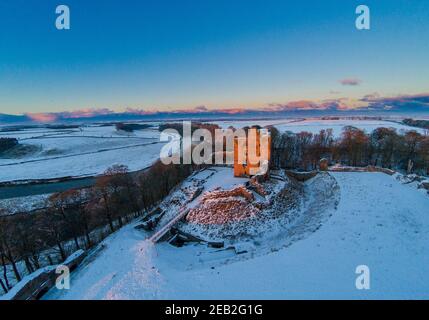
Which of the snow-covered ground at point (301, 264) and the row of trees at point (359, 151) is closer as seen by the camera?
the snow-covered ground at point (301, 264)

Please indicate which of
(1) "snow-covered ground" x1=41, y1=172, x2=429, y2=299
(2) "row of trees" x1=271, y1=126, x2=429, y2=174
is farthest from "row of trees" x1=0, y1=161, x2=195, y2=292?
(2) "row of trees" x1=271, y1=126, x2=429, y2=174

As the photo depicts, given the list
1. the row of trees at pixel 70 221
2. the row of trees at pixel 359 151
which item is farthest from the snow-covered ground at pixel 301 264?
the row of trees at pixel 359 151

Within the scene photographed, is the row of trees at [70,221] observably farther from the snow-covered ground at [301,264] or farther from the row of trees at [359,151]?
the row of trees at [359,151]

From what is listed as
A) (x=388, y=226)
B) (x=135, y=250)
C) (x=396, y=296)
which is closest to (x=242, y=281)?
(x=396, y=296)

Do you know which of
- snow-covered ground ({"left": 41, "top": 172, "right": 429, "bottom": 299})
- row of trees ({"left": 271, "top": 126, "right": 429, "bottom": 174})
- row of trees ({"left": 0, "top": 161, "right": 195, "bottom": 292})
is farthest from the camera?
row of trees ({"left": 271, "top": 126, "right": 429, "bottom": 174})

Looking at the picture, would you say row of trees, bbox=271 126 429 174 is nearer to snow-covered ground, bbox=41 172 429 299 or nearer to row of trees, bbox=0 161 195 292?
snow-covered ground, bbox=41 172 429 299

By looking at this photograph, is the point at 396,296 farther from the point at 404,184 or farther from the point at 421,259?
the point at 404,184

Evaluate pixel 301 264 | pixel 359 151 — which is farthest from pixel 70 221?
pixel 359 151
